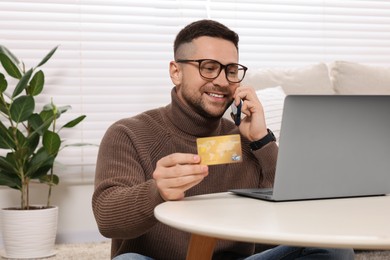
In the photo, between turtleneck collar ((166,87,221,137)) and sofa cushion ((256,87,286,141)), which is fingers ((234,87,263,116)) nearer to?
turtleneck collar ((166,87,221,137))

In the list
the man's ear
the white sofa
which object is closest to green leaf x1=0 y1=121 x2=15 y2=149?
the white sofa

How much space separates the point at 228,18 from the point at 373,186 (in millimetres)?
2455

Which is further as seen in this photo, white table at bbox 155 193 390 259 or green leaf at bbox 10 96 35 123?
green leaf at bbox 10 96 35 123

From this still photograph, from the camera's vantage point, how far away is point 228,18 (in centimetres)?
376

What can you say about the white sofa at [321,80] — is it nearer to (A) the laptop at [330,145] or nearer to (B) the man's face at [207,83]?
(B) the man's face at [207,83]

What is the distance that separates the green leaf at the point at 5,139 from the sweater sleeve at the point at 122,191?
1601mm

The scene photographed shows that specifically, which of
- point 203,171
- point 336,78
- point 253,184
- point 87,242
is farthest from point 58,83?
point 203,171

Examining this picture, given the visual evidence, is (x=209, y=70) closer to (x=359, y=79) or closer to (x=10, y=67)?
(x=10, y=67)

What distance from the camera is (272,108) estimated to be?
9.33 ft

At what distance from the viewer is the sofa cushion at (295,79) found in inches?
123

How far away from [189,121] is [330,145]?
0.58 meters

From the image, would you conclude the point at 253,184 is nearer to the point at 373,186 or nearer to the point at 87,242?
the point at 373,186

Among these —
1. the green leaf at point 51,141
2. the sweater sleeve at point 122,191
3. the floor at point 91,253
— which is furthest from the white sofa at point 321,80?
the sweater sleeve at point 122,191

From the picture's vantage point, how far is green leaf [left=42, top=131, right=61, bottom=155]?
314cm
